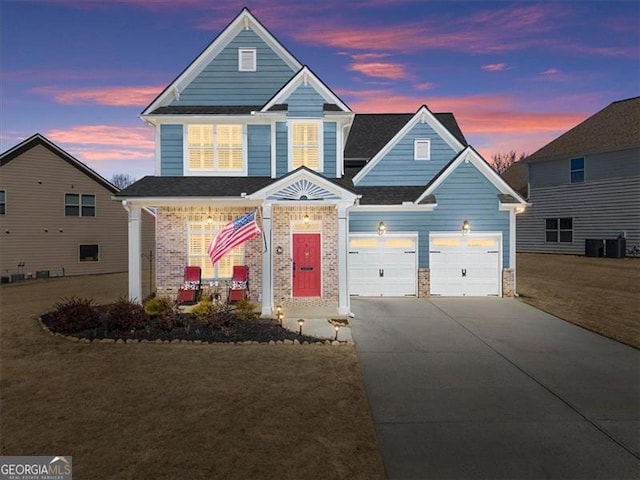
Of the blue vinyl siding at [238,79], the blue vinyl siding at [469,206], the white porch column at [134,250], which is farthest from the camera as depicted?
the blue vinyl siding at [469,206]

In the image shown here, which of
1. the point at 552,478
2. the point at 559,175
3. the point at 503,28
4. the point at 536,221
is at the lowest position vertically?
the point at 552,478

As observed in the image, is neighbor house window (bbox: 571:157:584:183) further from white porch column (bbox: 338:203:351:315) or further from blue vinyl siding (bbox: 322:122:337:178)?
white porch column (bbox: 338:203:351:315)

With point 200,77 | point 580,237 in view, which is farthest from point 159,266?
point 580,237

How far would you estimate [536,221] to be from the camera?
3052 centimetres

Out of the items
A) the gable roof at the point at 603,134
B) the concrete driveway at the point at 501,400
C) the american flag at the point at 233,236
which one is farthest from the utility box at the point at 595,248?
the american flag at the point at 233,236

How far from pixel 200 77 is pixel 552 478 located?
49.4 ft

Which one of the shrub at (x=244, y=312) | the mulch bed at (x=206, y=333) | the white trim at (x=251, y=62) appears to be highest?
the white trim at (x=251, y=62)

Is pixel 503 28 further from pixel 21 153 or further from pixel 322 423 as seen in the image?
pixel 21 153

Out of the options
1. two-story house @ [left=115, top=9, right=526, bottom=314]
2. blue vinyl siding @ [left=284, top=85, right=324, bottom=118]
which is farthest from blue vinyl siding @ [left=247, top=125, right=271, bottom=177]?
blue vinyl siding @ [left=284, top=85, right=324, bottom=118]

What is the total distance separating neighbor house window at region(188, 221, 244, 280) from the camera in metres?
13.6

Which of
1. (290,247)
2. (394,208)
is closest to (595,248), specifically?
(394,208)

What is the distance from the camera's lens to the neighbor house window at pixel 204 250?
13.6m

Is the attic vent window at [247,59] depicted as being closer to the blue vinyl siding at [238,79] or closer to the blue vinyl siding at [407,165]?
the blue vinyl siding at [238,79]

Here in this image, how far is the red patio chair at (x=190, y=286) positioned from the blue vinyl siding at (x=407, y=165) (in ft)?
24.1
